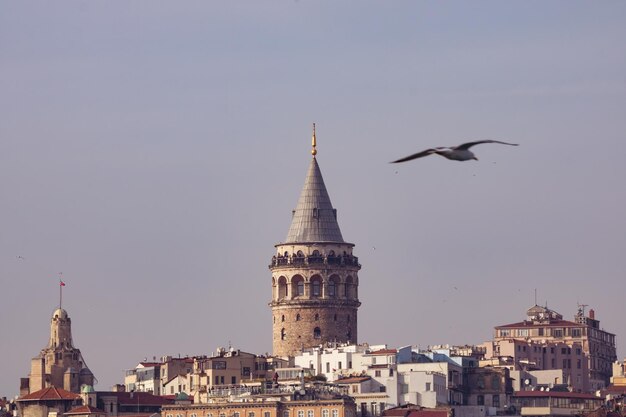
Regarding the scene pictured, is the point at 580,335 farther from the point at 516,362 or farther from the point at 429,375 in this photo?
the point at 429,375

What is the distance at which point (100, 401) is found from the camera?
15775 centimetres

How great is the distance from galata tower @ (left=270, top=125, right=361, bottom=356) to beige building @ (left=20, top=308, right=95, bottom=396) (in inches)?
617

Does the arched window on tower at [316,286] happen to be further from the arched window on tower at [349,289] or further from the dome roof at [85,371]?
the dome roof at [85,371]

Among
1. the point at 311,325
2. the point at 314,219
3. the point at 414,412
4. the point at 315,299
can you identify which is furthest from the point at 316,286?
the point at 414,412

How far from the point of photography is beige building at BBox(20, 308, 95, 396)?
554 feet

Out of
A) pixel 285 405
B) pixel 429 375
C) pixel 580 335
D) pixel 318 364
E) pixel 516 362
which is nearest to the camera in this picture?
pixel 285 405

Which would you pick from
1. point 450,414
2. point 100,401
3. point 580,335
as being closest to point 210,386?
point 100,401

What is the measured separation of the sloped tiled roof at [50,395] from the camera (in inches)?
6299

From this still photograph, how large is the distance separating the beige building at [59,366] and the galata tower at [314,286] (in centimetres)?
1567

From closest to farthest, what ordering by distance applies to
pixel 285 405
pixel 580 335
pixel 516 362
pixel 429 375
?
pixel 285 405 → pixel 429 375 → pixel 516 362 → pixel 580 335

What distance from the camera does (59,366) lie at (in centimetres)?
16975

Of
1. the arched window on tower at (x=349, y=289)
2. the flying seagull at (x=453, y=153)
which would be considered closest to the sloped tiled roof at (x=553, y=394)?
the arched window on tower at (x=349, y=289)

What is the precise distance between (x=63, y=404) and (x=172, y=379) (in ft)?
55.0

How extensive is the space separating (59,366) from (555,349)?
146 feet
